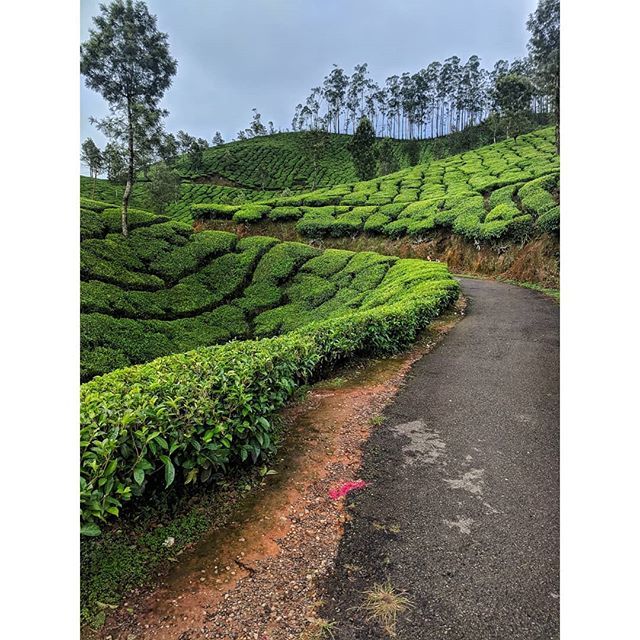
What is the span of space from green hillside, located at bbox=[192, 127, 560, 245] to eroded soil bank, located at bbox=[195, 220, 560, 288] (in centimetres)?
39

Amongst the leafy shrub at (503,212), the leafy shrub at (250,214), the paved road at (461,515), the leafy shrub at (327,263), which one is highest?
the leafy shrub at (250,214)

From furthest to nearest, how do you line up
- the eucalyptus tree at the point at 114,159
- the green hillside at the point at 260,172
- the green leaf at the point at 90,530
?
the green hillside at the point at 260,172 < the eucalyptus tree at the point at 114,159 < the green leaf at the point at 90,530

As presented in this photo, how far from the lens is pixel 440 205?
853 inches

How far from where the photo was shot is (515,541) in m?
2.68

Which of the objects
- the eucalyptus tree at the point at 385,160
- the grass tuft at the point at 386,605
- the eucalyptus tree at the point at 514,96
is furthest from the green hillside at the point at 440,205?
the grass tuft at the point at 386,605

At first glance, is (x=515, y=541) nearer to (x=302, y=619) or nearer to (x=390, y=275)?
(x=302, y=619)

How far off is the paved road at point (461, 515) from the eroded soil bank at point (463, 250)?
10.4 metres

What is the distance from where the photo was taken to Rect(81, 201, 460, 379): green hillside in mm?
11344

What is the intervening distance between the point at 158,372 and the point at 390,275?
37.4 ft

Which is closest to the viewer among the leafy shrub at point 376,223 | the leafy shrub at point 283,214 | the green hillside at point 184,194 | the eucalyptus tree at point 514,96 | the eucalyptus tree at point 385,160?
the leafy shrub at point 376,223

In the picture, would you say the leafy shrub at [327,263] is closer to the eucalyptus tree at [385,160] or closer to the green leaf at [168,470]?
the green leaf at [168,470]

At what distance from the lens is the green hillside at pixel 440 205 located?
16922 mm

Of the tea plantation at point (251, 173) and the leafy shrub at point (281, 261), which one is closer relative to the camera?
the leafy shrub at point (281, 261)

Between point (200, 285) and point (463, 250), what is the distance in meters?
11.2
